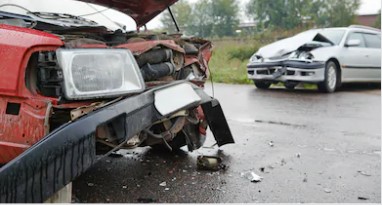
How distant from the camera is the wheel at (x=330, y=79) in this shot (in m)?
9.15

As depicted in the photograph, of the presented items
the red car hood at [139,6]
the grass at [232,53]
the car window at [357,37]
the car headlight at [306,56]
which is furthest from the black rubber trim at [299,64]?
the grass at [232,53]

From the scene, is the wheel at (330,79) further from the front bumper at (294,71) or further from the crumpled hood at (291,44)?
the crumpled hood at (291,44)

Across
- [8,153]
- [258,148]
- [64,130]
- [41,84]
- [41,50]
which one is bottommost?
[258,148]

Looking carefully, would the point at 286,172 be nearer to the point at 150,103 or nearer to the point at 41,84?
the point at 150,103

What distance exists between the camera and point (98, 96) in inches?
87.7

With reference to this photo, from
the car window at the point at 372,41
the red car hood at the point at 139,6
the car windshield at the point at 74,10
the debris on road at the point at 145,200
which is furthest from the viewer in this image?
the car window at the point at 372,41

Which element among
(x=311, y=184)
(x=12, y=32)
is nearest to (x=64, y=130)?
(x=12, y=32)

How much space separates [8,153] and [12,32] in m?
0.61

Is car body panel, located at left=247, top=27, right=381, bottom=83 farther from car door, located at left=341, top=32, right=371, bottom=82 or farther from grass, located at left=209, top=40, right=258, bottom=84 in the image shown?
grass, located at left=209, top=40, right=258, bottom=84

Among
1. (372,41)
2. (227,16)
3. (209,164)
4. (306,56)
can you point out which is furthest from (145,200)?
(227,16)

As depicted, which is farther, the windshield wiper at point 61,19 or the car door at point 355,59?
the car door at point 355,59

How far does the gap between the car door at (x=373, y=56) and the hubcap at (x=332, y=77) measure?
1.18 m

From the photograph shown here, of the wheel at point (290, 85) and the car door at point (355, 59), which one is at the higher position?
the car door at point (355, 59)

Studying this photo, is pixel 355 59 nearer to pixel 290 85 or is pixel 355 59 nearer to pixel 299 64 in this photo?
pixel 290 85
